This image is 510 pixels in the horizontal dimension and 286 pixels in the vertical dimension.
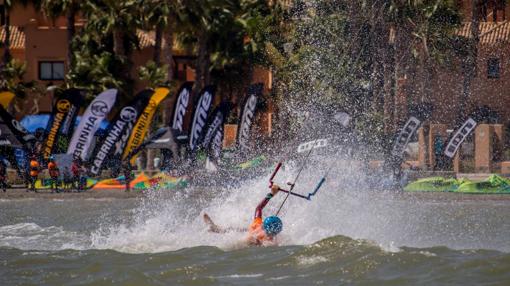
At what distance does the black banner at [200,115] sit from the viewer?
38.6 m

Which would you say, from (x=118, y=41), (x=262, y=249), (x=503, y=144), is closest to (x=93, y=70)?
(x=118, y=41)

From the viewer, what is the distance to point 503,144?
132 feet

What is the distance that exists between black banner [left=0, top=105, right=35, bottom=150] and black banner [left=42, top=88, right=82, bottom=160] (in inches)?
27.9

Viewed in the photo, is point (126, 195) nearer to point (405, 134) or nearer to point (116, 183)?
point (116, 183)

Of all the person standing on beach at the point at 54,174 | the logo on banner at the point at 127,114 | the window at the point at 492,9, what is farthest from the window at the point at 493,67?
the person standing on beach at the point at 54,174

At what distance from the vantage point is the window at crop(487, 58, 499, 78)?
5025 cm

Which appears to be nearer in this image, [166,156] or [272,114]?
[166,156]

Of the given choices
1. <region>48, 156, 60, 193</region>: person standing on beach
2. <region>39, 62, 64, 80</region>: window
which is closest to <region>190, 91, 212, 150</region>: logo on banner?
<region>48, 156, 60, 193</region>: person standing on beach

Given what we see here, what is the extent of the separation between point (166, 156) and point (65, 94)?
4.07m

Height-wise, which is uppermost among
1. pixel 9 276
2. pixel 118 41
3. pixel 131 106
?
pixel 118 41

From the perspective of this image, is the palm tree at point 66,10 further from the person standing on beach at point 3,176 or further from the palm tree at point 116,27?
the person standing on beach at point 3,176

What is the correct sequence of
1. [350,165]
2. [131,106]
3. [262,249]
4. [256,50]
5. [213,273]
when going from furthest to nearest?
[256,50] < [131,106] < [350,165] < [262,249] < [213,273]

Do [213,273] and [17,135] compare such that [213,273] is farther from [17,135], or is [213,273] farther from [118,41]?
[118,41]

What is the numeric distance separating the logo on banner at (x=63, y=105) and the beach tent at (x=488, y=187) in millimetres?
13531
